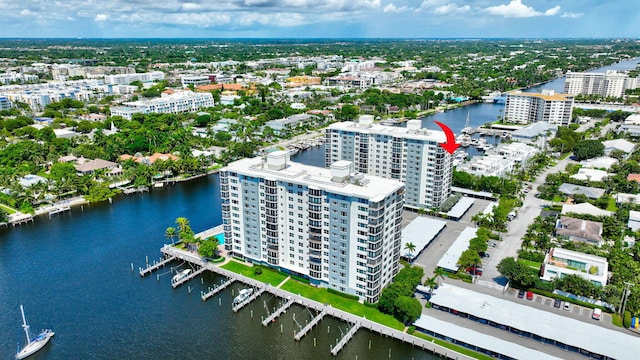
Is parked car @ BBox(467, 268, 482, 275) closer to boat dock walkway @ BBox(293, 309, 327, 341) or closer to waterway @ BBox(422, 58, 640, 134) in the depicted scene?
boat dock walkway @ BBox(293, 309, 327, 341)

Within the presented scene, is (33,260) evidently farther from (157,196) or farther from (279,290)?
(279,290)

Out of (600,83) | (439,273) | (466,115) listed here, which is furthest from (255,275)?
(600,83)

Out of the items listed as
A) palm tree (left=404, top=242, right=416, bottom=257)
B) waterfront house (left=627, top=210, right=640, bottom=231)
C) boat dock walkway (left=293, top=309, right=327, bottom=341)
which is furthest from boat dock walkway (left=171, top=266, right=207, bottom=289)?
waterfront house (left=627, top=210, right=640, bottom=231)

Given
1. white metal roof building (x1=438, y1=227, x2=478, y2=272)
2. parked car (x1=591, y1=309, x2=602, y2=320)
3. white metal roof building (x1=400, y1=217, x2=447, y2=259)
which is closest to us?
parked car (x1=591, y1=309, x2=602, y2=320)

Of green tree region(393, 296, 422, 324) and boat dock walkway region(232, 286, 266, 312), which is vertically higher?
green tree region(393, 296, 422, 324)

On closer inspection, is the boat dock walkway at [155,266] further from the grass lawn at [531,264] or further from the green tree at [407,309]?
the grass lawn at [531,264]

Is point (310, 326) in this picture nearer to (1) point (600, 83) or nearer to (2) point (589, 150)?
(2) point (589, 150)
